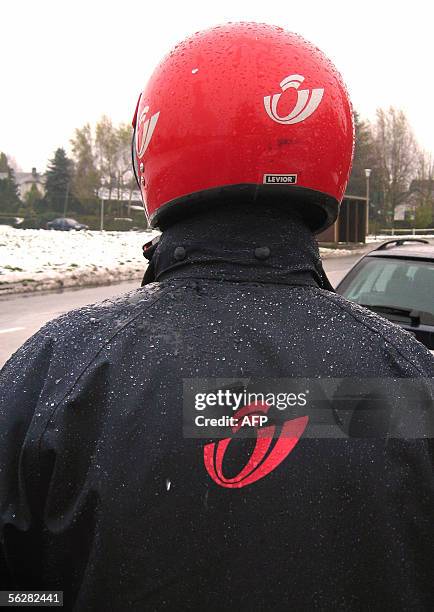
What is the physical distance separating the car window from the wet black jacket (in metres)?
3.32

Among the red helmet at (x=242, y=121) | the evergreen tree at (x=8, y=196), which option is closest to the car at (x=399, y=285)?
the red helmet at (x=242, y=121)

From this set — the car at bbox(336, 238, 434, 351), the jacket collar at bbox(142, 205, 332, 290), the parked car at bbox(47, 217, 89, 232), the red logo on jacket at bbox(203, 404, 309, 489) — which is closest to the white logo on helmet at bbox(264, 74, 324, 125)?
the jacket collar at bbox(142, 205, 332, 290)

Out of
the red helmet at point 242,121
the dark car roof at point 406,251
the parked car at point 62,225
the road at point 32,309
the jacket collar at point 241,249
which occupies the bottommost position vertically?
the road at point 32,309

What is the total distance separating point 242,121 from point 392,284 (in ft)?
11.5

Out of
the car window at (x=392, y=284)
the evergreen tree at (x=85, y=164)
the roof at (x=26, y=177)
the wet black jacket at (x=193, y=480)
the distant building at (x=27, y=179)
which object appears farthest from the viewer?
the roof at (x=26, y=177)

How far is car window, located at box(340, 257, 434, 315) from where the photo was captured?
4.36 meters

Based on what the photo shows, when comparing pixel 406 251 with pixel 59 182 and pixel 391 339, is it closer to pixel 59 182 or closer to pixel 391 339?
pixel 391 339

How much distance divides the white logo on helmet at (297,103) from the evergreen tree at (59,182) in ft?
216

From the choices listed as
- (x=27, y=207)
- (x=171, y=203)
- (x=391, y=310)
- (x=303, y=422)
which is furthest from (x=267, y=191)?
(x=27, y=207)

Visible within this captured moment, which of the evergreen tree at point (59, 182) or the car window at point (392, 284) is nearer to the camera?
the car window at point (392, 284)

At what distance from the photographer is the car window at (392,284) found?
14.3 feet

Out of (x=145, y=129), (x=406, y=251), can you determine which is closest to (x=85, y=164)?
(x=406, y=251)

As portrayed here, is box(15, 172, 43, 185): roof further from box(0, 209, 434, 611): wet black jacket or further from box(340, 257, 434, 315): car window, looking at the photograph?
box(0, 209, 434, 611): wet black jacket

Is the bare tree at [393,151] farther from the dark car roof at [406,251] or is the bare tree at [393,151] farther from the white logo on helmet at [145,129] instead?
the white logo on helmet at [145,129]
